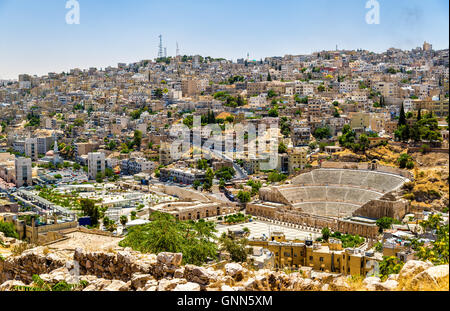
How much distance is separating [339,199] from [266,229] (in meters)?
3.59

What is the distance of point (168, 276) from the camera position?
420 centimetres

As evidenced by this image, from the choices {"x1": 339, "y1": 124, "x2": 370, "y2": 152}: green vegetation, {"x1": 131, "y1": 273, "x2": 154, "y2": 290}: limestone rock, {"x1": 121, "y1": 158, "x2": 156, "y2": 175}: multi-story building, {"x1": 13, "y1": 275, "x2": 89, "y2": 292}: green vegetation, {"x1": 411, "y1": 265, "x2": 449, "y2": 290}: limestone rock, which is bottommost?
{"x1": 121, "y1": 158, "x2": 156, "y2": 175}: multi-story building

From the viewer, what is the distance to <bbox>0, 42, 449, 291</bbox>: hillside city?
4.78m

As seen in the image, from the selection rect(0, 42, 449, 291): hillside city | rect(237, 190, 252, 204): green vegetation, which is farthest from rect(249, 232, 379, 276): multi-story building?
rect(237, 190, 252, 204): green vegetation

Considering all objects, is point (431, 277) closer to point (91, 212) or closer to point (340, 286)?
point (340, 286)

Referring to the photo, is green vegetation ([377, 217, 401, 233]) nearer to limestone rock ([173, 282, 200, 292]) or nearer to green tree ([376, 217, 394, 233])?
green tree ([376, 217, 394, 233])

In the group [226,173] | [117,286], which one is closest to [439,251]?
[117,286]

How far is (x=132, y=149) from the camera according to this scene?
31.4 m

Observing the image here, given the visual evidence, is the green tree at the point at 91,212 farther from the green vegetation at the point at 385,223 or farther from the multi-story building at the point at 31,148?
the multi-story building at the point at 31,148

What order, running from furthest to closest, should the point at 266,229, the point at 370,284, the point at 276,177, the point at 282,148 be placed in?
the point at 282,148 → the point at 276,177 → the point at 266,229 → the point at 370,284

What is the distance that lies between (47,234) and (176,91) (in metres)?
31.8

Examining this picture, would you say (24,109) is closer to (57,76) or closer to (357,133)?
(57,76)

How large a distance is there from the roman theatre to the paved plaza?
0.68 meters

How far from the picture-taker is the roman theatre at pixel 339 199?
16523 millimetres
